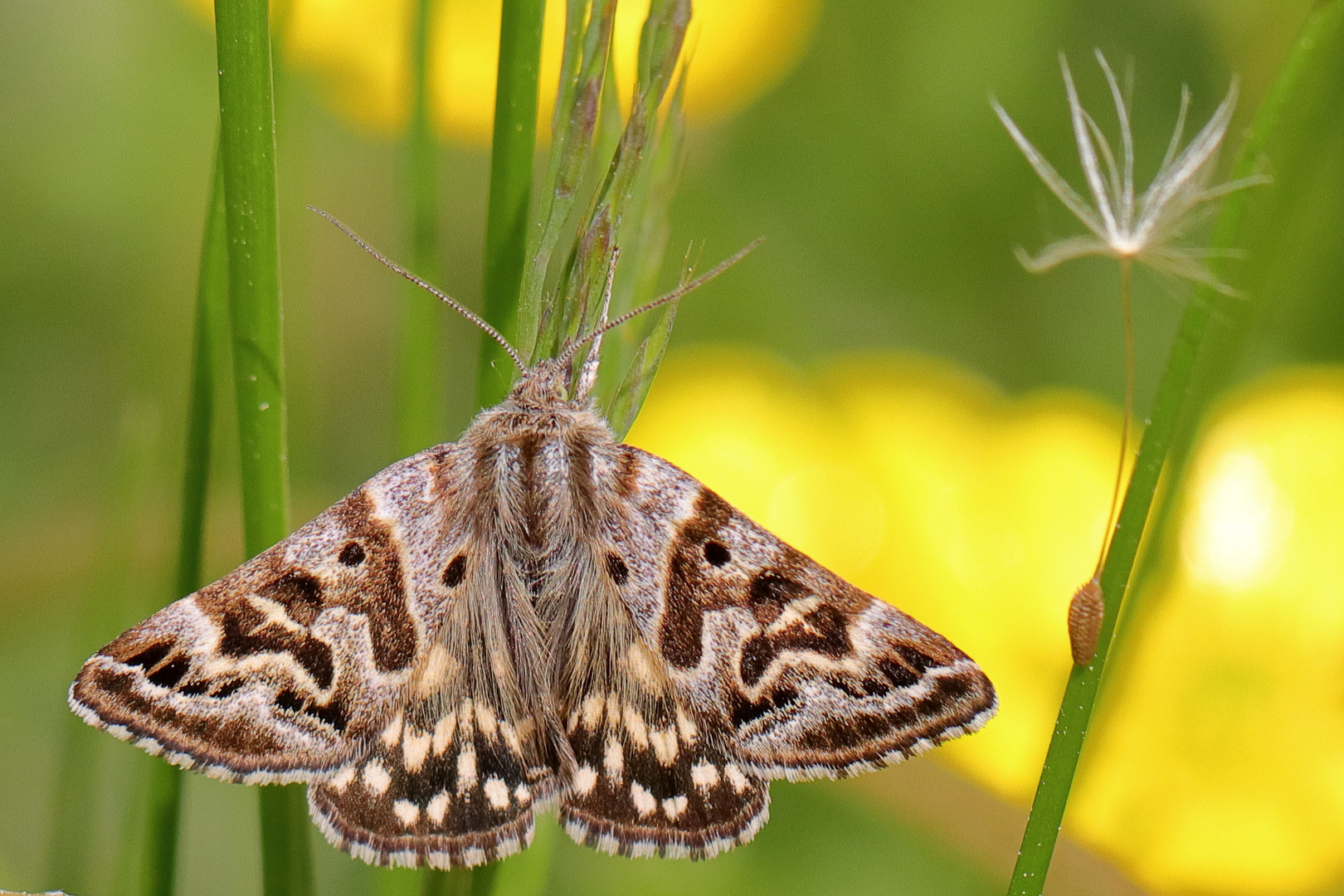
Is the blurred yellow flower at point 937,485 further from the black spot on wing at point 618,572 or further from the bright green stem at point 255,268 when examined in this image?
the bright green stem at point 255,268

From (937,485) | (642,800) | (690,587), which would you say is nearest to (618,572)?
(690,587)

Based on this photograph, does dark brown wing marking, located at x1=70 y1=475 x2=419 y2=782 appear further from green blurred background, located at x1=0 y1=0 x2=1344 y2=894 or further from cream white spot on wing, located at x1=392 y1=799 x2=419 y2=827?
green blurred background, located at x1=0 y1=0 x2=1344 y2=894

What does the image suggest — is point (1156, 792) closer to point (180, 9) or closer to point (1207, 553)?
point (1207, 553)

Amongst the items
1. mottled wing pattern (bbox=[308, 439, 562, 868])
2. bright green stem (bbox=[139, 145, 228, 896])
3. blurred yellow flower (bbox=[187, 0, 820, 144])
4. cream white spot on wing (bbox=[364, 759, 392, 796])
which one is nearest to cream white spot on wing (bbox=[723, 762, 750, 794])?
mottled wing pattern (bbox=[308, 439, 562, 868])

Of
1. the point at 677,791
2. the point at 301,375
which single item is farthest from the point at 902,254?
the point at 677,791

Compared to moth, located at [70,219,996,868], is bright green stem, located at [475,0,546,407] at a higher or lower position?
higher

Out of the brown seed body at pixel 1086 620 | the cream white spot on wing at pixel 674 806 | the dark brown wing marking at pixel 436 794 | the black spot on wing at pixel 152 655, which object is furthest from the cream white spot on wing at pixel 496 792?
the brown seed body at pixel 1086 620
